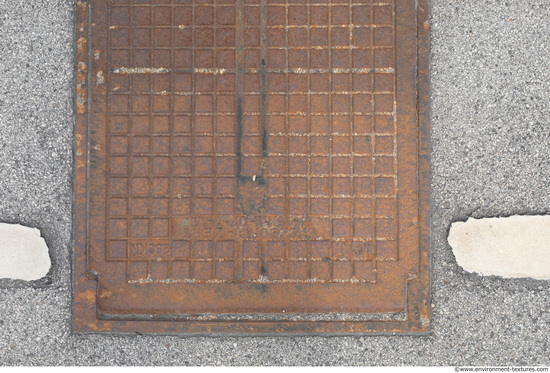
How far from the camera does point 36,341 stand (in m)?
1.76

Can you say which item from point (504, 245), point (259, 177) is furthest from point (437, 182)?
point (259, 177)

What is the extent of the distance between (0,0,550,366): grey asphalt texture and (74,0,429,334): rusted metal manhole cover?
0.33 feet

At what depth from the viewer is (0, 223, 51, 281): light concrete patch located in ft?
5.70

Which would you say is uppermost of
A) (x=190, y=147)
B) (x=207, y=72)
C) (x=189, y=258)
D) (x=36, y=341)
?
(x=207, y=72)

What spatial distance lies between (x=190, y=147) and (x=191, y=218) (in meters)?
0.34

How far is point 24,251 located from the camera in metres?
1.75

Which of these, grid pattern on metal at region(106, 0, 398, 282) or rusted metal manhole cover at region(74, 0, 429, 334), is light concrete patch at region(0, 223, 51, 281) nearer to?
rusted metal manhole cover at region(74, 0, 429, 334)

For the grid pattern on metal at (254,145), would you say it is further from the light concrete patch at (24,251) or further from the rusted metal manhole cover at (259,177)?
the light concrete patch at (24,251)

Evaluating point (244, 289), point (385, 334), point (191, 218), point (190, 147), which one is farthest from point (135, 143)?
point (385, 334)

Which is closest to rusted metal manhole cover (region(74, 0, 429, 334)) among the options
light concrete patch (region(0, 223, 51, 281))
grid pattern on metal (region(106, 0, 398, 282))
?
grid pattern on metal (region(106, 0, 398, 282))

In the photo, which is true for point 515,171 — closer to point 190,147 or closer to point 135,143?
point 190,147

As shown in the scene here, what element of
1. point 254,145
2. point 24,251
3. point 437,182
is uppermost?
point 254,145

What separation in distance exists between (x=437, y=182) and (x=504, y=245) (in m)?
0.43

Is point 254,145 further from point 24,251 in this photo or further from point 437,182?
point 24,251
